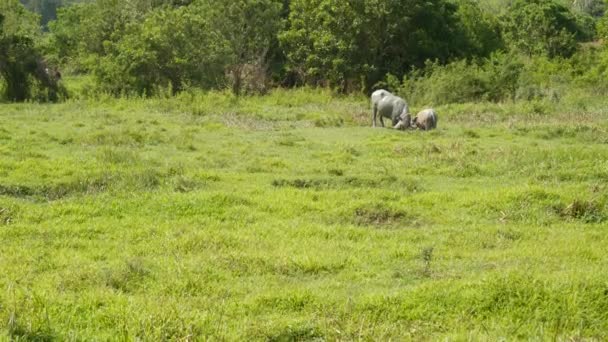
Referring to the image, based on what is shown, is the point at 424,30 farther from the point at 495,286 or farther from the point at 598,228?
the point at 495,286

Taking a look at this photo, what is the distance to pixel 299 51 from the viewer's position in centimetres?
3167

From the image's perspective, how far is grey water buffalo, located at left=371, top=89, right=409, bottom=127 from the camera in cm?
1934

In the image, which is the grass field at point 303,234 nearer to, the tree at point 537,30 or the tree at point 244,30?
the tree at point 244,30

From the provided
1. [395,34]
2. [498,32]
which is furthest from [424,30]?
[498,32]

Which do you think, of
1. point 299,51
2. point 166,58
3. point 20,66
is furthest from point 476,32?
point 20,66

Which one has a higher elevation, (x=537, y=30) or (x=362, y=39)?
(x=537, y=30)

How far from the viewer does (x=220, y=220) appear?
929 cm

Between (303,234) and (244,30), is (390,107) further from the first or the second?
(244,30)

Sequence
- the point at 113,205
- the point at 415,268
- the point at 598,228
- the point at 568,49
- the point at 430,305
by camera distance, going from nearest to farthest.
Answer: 1. the point at 430,305
2. the point at 415,268
3. the point at 598,228
4. the point at 113,205
5. the point at 568,49

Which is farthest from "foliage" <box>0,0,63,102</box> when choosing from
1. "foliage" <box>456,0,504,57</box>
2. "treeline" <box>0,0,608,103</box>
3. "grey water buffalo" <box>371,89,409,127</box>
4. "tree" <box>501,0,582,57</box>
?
"tree" <box>501,0,582,57</box>

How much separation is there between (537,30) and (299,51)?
1859 centimetres

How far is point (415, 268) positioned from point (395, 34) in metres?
26.3

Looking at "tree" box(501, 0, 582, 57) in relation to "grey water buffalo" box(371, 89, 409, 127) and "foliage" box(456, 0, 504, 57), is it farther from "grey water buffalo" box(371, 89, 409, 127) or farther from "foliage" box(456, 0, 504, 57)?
"grey water buffalo" box(371, 89, 409, 127)

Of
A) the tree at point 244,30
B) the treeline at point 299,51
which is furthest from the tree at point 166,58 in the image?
the tree at point 244,30
